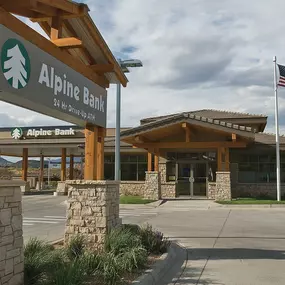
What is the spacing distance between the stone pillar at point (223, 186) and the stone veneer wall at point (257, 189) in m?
3.78

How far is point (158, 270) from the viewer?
715 cm

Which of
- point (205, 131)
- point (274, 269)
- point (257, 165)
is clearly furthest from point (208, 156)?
point (274, 269)

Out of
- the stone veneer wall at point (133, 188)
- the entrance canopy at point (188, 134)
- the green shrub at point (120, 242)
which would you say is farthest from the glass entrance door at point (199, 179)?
the green shrub at point (120, 242)

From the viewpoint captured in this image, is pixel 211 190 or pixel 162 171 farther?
pixel 162 171

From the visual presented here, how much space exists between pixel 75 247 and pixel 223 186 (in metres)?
19.2

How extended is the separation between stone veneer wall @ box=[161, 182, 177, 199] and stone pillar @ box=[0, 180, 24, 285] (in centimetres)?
Answer: 2349

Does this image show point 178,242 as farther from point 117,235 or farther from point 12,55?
point 12,55

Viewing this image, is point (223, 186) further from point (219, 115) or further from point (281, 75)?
point (219, 115)

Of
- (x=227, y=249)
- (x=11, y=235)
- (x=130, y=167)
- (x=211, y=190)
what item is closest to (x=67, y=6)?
(x=11, y=235)

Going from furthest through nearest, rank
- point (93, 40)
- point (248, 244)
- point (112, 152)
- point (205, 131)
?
point (112, 152), point (205, 131), point (248, 244), point (93, 40)

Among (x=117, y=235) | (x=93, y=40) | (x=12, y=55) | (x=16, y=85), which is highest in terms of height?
(x=93, y=40)

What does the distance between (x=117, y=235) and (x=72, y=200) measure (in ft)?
4.40

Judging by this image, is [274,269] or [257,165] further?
[257,165]

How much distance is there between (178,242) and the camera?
36.6ft
